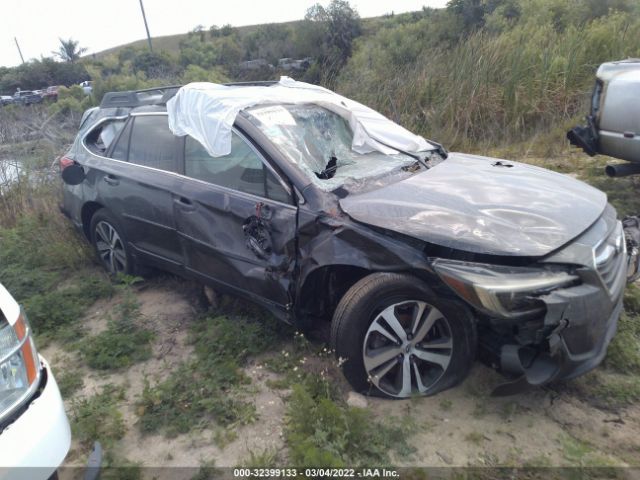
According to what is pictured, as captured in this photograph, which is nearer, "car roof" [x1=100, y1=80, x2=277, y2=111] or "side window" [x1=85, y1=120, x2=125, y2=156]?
"car roof" [x1=100, y1=80, x2=277, y2=111]

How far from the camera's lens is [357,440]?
2402mm

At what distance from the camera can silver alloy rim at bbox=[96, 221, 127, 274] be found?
4.46m

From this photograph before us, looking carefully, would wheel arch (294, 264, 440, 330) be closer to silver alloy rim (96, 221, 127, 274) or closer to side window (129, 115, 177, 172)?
side window (129, 115, 177, 172)

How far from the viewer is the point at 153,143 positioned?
398 cm

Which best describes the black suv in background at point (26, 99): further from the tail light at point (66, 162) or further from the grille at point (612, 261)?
the grille at point (612, 261)

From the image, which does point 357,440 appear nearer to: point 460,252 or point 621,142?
point 460,252

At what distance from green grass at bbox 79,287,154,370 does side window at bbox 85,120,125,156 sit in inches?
61.1

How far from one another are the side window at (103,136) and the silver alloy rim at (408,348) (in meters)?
3.06

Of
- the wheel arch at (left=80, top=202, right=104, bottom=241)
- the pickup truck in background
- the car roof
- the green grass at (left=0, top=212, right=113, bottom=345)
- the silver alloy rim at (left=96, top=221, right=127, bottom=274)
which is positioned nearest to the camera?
the green grass at (left=0, top=212, right=113, bottom=345)

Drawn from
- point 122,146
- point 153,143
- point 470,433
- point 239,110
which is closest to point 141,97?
point 122,146

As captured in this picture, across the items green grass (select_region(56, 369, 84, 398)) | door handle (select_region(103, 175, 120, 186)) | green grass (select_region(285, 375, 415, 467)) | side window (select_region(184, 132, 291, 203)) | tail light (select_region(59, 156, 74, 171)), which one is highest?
side window (select_region(184, 132, 291, 203))

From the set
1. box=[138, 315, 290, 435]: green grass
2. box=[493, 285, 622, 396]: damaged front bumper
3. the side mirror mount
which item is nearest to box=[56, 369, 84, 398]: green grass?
box=[138, 315, 290, 435]: green grass

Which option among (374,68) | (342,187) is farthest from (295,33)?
(342,187)

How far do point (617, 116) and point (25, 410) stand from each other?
5.71m
